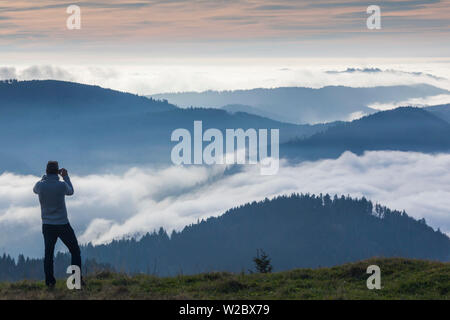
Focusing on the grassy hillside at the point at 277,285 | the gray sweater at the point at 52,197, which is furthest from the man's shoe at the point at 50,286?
the gray sweater at the point at 52,197

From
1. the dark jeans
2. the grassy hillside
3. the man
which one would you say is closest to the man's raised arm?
the man

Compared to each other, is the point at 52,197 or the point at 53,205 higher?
the point at 52,197

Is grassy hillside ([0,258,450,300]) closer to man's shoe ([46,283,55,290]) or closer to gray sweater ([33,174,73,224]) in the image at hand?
man's shoe ([46,283,55,290])

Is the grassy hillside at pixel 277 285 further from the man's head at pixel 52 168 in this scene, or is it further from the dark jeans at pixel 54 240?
the man's head at pixel 52 168

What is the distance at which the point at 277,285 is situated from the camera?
21953mm

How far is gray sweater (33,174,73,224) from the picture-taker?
19.7 metres

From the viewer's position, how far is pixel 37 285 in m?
21.4

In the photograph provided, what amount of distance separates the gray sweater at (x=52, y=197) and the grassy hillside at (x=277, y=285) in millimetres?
2386

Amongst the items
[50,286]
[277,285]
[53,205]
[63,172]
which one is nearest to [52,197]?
[53,205]

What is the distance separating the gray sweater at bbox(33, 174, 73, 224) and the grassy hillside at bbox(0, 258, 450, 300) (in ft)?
7.83

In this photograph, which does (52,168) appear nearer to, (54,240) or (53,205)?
(53,205)

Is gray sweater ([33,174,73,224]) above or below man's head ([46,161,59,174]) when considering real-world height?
below

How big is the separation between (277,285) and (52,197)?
846cm

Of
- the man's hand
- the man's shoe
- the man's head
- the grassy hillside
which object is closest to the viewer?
the grassy hillside
